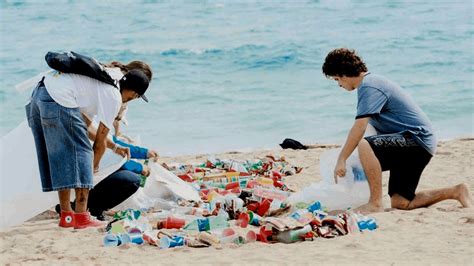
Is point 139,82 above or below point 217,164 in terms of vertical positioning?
above

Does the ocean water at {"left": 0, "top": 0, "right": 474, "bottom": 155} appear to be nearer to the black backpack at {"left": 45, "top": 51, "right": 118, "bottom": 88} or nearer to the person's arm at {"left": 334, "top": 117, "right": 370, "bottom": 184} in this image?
the person's arm at {"left": 334, "top": 117, "right": 370, "bottom": 184}

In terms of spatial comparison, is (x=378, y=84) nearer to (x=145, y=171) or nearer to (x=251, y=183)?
(x=251, y=183)

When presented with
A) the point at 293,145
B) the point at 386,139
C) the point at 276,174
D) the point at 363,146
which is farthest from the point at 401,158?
the point at 293,145

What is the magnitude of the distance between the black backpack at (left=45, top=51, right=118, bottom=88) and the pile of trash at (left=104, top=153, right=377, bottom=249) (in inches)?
37.1

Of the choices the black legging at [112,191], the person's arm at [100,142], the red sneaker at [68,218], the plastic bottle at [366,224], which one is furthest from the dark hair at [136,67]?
the plastic bottle at [366,224]

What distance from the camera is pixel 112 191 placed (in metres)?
6.08

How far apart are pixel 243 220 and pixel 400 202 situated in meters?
1.25

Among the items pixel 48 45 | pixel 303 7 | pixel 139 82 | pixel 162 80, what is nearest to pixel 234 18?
pixel 303 7

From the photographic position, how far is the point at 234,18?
23359 millimetres

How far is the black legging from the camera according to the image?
604cm

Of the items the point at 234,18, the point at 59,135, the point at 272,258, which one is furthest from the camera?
the point at 234,18

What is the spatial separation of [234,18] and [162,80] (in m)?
7.76

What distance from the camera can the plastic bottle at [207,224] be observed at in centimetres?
549

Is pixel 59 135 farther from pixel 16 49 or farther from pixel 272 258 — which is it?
pixel 16 49
